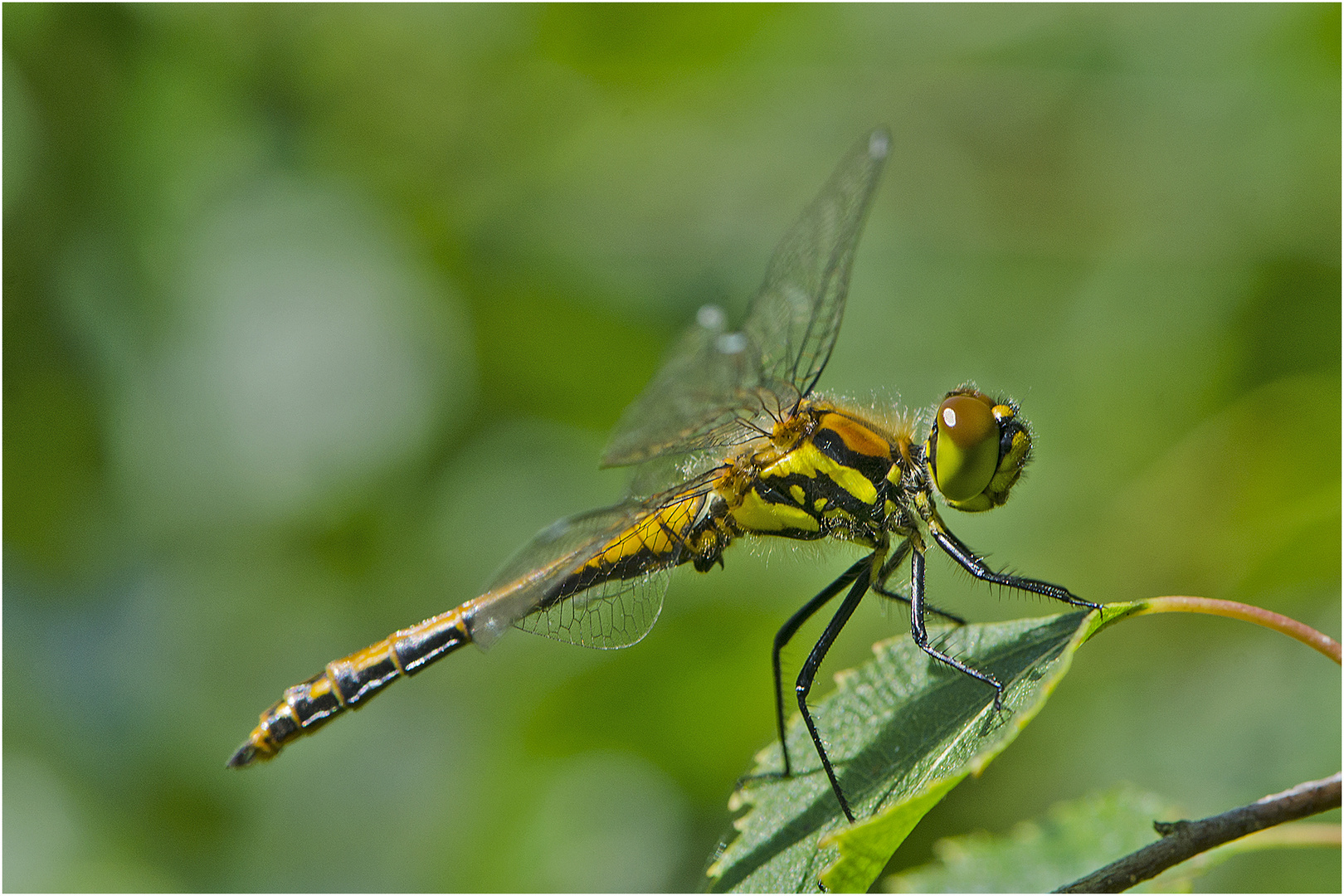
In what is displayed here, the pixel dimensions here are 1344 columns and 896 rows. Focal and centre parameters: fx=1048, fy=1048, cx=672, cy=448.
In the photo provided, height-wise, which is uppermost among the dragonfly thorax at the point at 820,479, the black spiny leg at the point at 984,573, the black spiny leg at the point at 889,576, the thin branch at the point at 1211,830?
the dragonfly thorax at the point at 820,479

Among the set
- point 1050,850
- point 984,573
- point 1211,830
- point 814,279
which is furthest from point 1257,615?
point 814,279

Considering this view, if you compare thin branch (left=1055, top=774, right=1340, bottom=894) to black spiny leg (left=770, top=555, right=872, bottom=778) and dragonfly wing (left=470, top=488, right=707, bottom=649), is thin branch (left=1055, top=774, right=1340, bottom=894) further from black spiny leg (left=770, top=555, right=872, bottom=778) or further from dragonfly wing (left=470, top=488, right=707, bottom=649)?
dragonfly wing (left=470, top=488, right=707, bottom=649)

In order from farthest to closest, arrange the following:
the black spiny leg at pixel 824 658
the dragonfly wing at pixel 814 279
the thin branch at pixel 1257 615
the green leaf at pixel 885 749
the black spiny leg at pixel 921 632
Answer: the dragonfly wing at pixel 814 279 < the black spiny leg at pixel 824 658 < the black spiny leg at pixel 921 632 < the thin branch at pixel 1257 615 < the green leaf at pixel 885 749

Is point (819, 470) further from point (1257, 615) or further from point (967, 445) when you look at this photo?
point (1257, 615)

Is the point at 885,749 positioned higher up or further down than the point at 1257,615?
higher up

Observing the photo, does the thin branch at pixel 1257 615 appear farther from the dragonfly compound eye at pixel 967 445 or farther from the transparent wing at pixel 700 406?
the transparent wing at pixel 700 406

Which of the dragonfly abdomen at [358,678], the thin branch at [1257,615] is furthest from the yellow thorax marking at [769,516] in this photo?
the thin branch at [1257,615]
